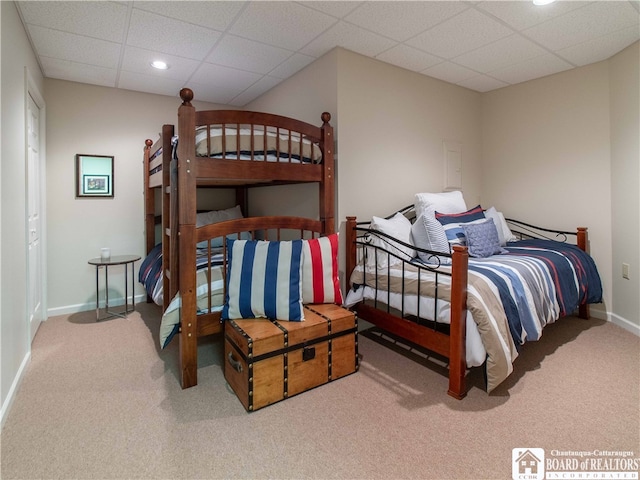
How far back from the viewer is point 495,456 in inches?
61.5

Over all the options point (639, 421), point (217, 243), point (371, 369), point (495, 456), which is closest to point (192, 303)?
point (371, 369)

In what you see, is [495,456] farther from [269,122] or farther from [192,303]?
[269,122]

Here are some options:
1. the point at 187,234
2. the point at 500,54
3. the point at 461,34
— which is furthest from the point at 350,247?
the point at 500,54

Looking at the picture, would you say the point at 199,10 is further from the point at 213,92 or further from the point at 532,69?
the point at 532,69

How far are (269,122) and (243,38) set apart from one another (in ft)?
2.72

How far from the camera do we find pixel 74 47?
276cm

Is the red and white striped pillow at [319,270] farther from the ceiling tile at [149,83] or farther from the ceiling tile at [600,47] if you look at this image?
the ceiling tile at [600,47]

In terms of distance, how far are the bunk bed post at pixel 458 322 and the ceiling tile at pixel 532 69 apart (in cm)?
226

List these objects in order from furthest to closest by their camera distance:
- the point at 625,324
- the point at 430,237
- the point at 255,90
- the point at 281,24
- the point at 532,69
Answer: the point at 255,90
the point at 532,69
the point at 625,324
the point at 430,237
the point at 281,24

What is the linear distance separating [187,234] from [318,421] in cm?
126

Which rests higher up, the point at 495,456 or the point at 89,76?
the point at 89,76

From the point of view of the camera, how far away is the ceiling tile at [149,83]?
3379mm

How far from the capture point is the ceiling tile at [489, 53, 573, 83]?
3102 mm

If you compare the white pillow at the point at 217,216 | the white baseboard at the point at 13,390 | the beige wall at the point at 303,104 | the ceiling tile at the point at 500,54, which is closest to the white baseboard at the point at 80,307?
the white pillow at the point at 217,216
